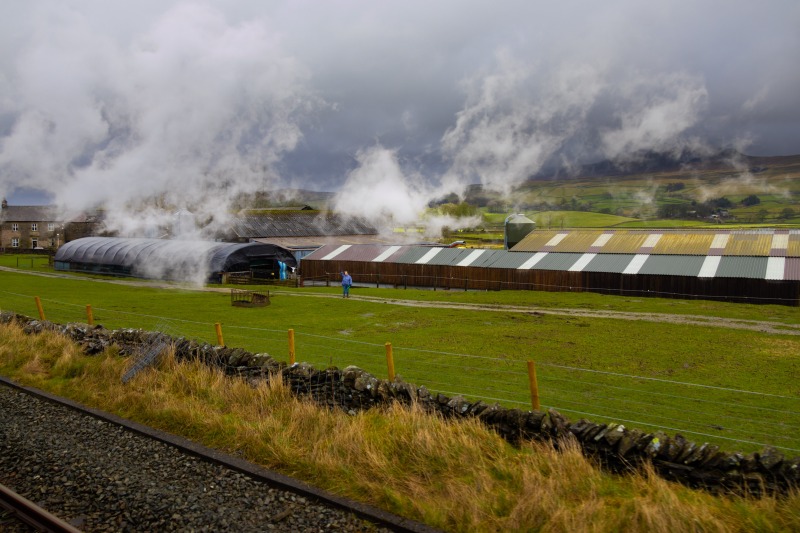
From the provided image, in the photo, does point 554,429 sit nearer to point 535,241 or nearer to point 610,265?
point 610,265

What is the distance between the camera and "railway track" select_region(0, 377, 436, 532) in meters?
8.84

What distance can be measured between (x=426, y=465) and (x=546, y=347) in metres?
14.4

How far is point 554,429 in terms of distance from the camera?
10.9 meters

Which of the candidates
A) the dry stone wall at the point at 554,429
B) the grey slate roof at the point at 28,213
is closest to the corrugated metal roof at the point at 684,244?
the dry stone wall at the point at 554,429

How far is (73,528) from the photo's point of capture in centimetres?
835

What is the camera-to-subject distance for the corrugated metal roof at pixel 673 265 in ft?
140

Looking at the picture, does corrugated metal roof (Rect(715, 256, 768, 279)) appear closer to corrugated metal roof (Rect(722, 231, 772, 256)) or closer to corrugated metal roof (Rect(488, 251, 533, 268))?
corrugated metal roof (Rect(722, 231, 772, 256))

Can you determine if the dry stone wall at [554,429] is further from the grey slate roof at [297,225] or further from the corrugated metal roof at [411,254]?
the grey slate roof at [297,225]

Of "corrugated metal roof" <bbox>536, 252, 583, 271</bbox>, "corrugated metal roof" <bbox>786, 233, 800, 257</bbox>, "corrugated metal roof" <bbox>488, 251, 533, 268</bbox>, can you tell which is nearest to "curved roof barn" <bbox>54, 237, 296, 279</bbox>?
"corrugated metal roof" <bbox>488, 251, 533, 268</bbox>

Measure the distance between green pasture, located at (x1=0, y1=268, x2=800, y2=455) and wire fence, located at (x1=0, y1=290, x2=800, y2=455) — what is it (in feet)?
0.18

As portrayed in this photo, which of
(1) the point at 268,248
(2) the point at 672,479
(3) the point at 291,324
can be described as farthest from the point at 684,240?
(2) the point at 672,479

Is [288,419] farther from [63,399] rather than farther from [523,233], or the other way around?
[523,233]

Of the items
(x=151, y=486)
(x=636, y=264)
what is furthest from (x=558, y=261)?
(x=151, y=486)

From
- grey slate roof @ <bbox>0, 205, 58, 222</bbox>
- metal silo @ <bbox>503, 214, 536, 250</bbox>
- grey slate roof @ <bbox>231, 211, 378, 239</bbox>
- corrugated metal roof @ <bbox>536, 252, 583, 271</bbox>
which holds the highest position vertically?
grey slate roof @ <bbox>0, 205, 58, 222</bbox>
